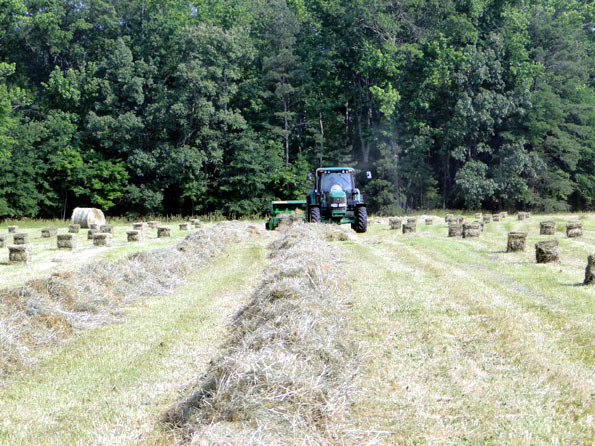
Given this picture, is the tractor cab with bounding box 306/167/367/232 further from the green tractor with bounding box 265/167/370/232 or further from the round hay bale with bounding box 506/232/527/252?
the round hay bale with bounding box 506/232/527/252

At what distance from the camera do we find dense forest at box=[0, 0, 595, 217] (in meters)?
47.8

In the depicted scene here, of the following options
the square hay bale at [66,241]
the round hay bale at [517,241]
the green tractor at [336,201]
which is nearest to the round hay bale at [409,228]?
the green tractor at [336,201]

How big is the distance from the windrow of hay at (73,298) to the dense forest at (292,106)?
33.6 m

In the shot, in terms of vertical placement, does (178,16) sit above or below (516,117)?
above

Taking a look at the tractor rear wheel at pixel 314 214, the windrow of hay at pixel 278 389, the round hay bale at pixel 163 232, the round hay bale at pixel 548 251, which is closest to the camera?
the windrow of hay at pixel 278 389

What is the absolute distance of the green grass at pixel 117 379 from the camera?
567 cm

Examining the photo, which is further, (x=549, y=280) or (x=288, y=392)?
(x=549, y=280)

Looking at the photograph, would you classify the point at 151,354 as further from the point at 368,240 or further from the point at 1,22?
the point at 1,22

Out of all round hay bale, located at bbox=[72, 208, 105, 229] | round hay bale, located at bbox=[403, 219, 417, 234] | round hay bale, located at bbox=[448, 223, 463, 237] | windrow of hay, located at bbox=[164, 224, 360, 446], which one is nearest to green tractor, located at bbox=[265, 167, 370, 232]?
round hay bale, located at bbox=[403, 219, 417, 234]

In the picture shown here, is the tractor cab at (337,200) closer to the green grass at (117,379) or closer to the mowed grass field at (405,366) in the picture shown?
the mowed grass field at (405,366)

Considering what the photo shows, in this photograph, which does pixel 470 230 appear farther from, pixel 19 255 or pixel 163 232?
pixel 19 255

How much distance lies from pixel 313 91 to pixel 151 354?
48.6 meters

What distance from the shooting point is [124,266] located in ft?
43.4

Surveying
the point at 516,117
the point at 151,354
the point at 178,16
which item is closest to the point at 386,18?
the point at 516,117
